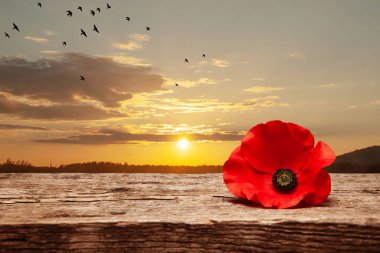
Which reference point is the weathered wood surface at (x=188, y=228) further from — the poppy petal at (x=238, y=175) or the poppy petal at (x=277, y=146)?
the poppy petal at (x=277, y=146)

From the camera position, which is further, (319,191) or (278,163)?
(278,163)

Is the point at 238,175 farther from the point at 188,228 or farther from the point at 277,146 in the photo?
the point at 188,228

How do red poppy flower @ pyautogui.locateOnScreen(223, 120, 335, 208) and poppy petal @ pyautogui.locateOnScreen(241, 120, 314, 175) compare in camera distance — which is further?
poppy petal @ pyautogui.locateOnScreen(241, 120, 314, 175)

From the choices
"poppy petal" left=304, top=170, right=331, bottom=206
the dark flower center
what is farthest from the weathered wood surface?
the dark flower center

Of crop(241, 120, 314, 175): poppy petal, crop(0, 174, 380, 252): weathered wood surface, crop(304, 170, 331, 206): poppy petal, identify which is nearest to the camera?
crop(0, 174, 380, 252): weathered wood surface

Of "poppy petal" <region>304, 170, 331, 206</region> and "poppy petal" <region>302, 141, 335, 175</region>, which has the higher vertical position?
"poppy petal" <region>302, 141, 335, 175</region>

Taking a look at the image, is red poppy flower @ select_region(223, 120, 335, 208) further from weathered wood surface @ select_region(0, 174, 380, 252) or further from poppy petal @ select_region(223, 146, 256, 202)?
weathered wood surface @ select_region(0, 174, 380, 252)

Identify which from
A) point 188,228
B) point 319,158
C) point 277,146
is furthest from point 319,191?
point 188,228

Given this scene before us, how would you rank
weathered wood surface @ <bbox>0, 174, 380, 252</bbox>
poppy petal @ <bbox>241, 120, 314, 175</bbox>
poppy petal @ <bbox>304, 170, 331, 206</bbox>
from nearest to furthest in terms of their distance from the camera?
weathered wood surface @ <bbox>0, 174, 380, 252</bbox> < poppy petal @ <bbox>304, 170, 331, 206</bbox> < poppy petal @ <bbox>241, 120, 314, 175</bbox>
